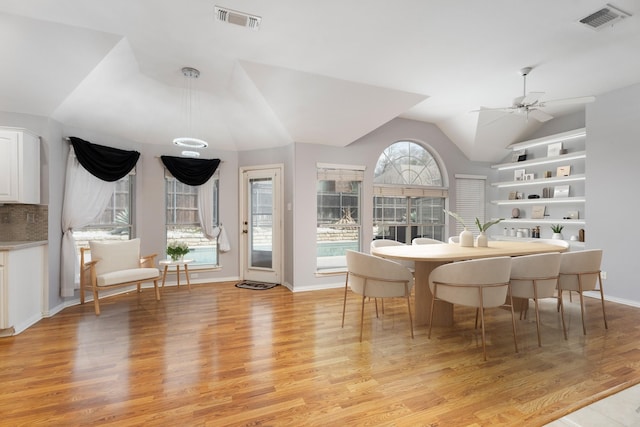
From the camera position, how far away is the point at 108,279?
3850 mm

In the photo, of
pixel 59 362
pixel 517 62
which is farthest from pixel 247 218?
pixel 517 62

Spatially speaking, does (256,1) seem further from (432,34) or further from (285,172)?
(285,172)

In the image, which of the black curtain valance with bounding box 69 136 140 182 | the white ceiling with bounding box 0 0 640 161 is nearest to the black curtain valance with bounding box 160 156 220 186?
the white ceiling with bounding box 0 0 640 161

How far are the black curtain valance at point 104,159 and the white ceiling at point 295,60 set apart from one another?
0.30 metres

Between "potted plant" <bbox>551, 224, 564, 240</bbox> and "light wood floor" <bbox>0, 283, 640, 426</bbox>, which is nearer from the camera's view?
"light wood floor" <bbox>0, 283, 640, 426</bbox>

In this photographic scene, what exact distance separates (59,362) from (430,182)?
598 centimetres

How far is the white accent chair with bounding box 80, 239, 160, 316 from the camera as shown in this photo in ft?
12.7

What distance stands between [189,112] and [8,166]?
2.23m

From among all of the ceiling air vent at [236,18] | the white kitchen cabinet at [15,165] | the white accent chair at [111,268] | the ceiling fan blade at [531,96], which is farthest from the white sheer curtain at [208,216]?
the ceiling fan blade at [531,96]

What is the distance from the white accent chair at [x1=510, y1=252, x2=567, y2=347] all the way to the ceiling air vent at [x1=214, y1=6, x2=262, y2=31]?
3190 mm

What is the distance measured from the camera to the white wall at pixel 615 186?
13.4 feet

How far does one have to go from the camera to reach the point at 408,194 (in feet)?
19.4

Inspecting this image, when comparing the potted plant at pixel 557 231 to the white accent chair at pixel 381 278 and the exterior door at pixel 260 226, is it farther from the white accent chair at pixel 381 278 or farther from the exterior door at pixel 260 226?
the exterior door at pixel 260 226

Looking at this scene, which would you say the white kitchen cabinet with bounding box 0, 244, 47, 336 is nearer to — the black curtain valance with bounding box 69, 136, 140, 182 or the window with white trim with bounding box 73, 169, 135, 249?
the window with white trim with bounding box 73, 169, 135, 249
